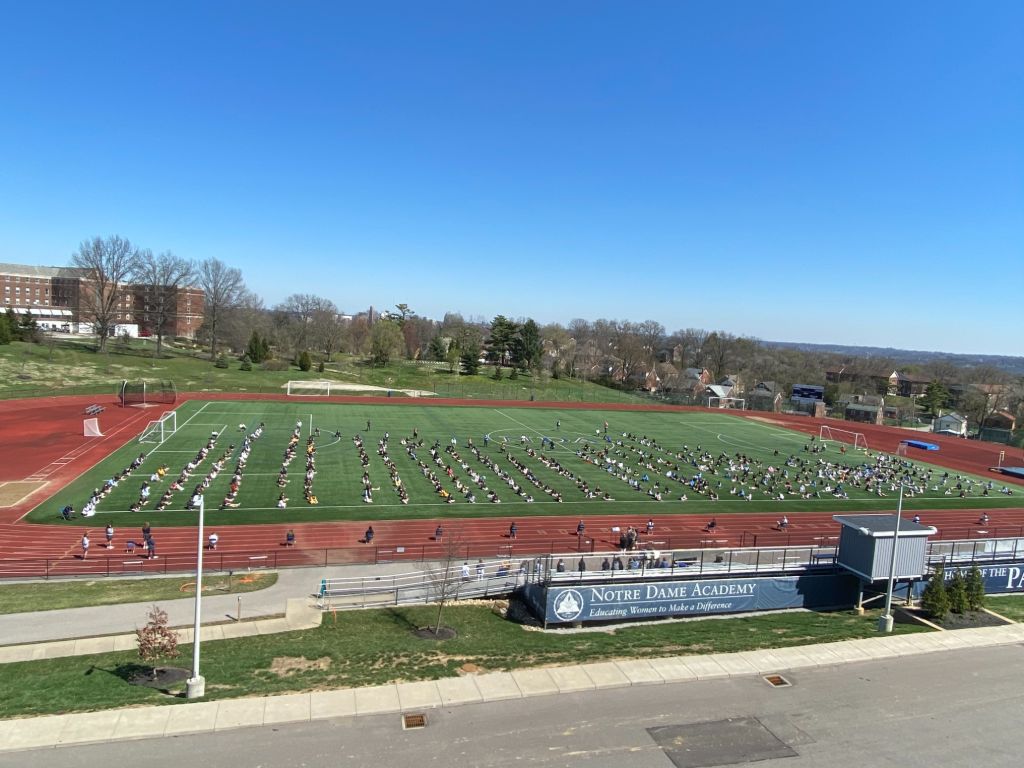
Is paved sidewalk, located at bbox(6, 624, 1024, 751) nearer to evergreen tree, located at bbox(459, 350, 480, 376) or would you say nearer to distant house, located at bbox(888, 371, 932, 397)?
evergreen tree, located at bbox(459, 350, 480, 376)

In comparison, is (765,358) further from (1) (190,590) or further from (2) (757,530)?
(1) (190,590)

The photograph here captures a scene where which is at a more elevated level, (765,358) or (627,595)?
(765,358)

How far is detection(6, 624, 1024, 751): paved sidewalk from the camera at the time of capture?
13711 mm

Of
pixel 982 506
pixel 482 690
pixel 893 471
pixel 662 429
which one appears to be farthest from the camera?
pixel 662 429

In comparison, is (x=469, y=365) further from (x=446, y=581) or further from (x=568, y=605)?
(x=446, y=581)

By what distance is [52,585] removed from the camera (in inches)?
989

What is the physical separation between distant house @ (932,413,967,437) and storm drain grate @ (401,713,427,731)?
103 metres

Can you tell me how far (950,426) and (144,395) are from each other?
10680 centimetres

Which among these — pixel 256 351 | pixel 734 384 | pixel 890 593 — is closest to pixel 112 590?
pixel 890 593

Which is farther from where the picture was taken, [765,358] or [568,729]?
[765,358]

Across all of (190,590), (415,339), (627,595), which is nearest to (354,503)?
(190,590)

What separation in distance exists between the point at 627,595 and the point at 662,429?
50.9m

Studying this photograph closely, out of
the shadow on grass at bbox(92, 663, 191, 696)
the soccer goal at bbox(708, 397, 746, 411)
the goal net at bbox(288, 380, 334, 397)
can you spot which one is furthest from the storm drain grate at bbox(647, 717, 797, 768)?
the soccer goal at bbox(708, 397, 746, 411)

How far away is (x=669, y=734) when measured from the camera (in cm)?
1457
